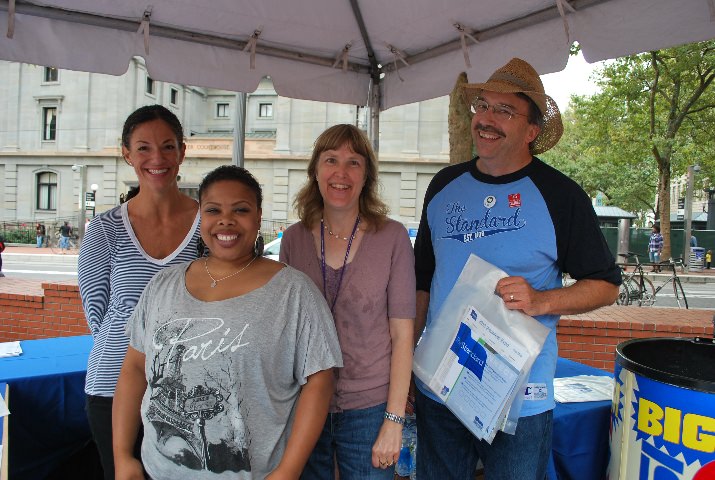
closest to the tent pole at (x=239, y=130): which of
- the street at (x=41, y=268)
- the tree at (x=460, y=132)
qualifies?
the tree at (x=460, y=132)

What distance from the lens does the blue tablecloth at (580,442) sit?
8.10ft

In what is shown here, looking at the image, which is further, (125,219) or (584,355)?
(584,355)

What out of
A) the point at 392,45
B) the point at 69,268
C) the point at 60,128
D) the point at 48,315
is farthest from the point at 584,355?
the point at 60,128

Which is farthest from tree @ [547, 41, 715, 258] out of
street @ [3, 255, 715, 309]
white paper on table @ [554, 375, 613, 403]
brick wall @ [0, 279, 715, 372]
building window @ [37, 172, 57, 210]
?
building window @ [37, 172, 57, 210]

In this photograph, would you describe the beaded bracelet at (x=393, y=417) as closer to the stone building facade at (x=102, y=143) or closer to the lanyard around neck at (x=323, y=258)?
the lanyard around neck at (x=323, y=258)

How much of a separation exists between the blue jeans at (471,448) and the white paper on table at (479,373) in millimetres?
172

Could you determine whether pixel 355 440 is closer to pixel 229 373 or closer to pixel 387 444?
pixel 387 444

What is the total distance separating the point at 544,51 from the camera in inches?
113

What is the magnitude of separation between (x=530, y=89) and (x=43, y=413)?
3262 millimetres

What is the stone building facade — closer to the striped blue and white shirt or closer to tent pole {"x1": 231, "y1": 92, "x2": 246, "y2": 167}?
tent pole {"x1": 231, "y1": 92, "x2": 246, "y2": 167}

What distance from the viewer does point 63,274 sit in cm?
1834

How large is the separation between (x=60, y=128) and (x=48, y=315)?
121ft

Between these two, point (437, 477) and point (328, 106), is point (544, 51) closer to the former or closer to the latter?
point (437, 477)

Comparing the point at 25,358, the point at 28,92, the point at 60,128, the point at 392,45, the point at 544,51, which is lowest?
the point at 25,358
